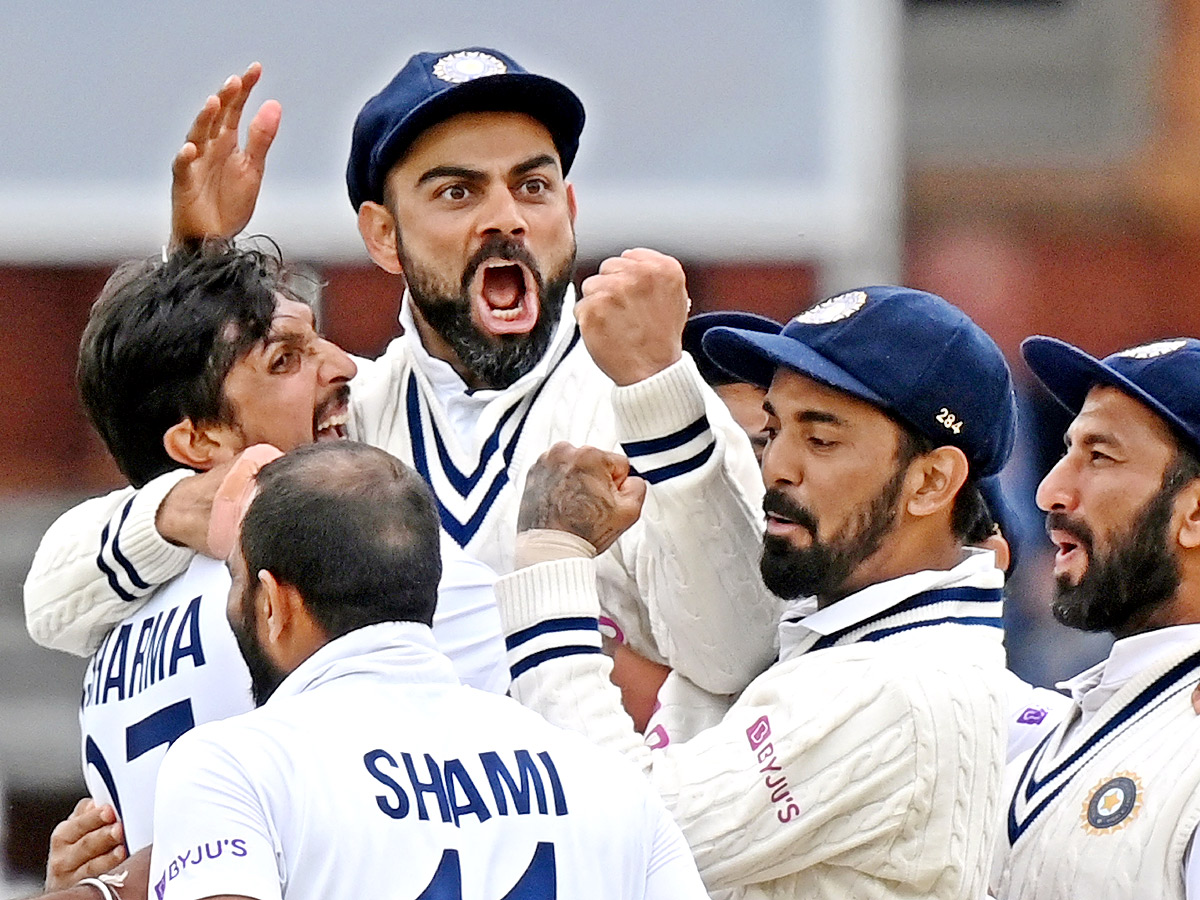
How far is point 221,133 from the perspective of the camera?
3736 millimetres

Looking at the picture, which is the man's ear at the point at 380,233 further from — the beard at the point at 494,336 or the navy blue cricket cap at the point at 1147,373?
the navy blue cricket cap at the point at 1147,373

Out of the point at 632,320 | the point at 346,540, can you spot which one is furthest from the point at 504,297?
the point at 346,540

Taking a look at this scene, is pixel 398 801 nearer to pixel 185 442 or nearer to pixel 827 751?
pixel 827 751

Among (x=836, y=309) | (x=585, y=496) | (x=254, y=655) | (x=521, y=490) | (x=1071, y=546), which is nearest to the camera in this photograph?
(x=254, y=655)

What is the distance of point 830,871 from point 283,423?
1004mm

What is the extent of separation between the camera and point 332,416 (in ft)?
11.2

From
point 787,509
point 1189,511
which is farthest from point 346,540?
point 1189,511

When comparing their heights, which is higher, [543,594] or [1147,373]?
[1147,373]

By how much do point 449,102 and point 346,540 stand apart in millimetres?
1047

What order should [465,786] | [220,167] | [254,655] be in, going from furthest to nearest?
[220,167]
[254,655]
[465,786]

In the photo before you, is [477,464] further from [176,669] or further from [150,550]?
[176,669]

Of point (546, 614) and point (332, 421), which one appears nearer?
point (546, 614)

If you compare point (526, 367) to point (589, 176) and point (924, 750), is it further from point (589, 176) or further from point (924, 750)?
point (589, 176)

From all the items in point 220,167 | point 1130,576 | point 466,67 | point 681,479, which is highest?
point 466,67
